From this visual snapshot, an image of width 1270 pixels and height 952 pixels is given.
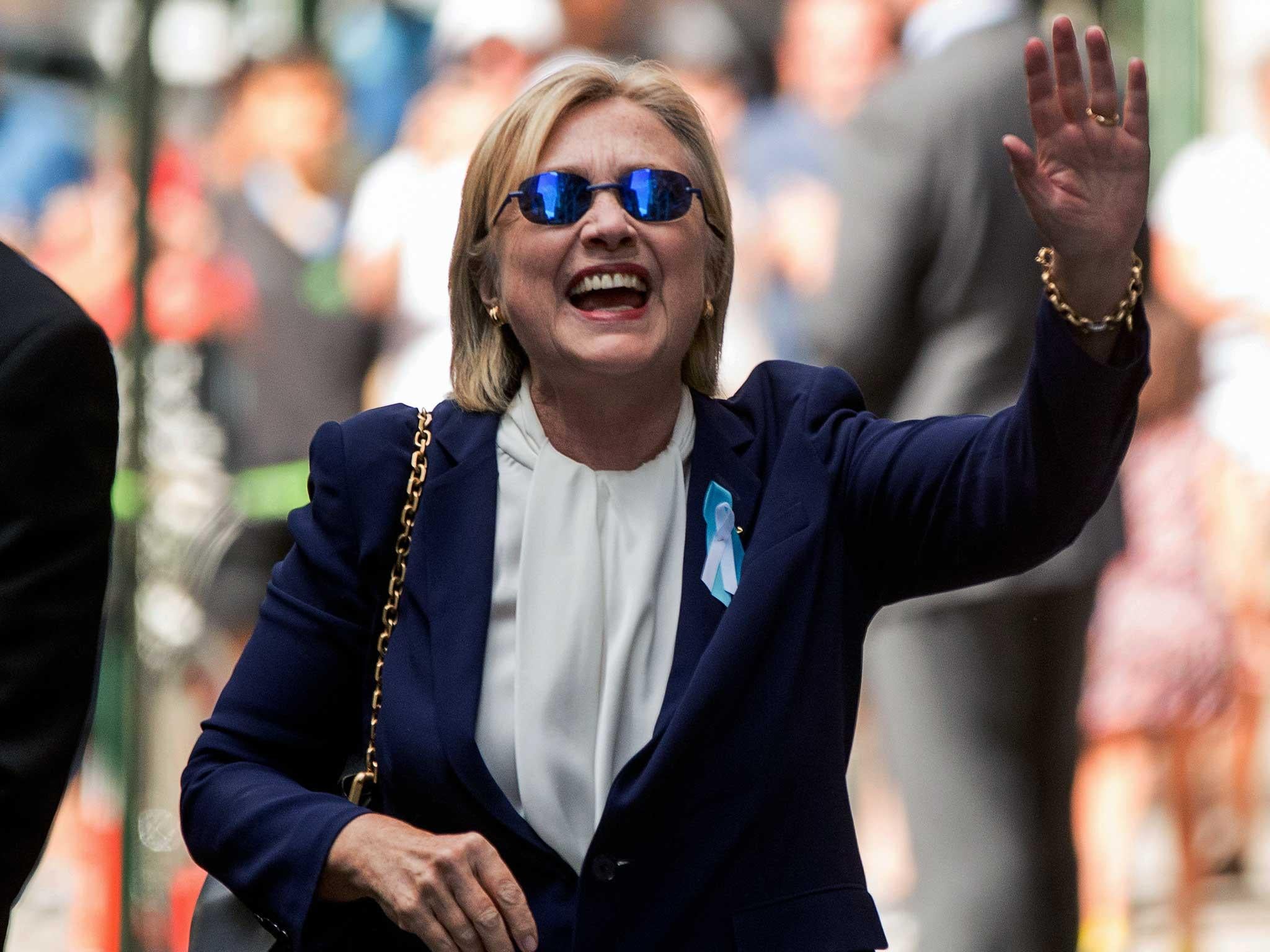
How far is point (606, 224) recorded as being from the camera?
8.24 ft

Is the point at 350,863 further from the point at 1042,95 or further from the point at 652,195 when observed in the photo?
the point at 1042,95

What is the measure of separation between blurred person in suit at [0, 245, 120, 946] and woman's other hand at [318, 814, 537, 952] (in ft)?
1.50

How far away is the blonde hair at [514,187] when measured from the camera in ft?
8.55

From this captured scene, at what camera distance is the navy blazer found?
2299mm

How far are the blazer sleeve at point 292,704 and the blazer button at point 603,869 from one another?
345mm

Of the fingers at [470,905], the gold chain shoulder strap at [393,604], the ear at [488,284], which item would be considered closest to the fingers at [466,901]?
the fingers at [470,905]

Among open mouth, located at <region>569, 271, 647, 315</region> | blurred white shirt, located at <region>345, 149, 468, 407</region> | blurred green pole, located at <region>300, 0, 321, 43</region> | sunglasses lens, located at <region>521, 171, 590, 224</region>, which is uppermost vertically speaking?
blurred green pole, located at <region>300, 0, 321, 43</region>

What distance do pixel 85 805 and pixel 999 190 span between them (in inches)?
138

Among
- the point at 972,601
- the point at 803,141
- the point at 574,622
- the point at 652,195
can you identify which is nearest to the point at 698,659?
the point at 574,622

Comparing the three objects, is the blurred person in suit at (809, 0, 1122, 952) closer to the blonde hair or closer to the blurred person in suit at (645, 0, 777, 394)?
the blurred person in suit at (645, 0, 777, 394)

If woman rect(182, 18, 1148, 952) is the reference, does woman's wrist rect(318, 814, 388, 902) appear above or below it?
below

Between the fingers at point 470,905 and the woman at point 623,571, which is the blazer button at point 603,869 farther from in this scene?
the fingers at point 470,905

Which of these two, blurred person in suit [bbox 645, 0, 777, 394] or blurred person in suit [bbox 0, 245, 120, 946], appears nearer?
blurred person in suit [bbox 0, 245, 120, 946]

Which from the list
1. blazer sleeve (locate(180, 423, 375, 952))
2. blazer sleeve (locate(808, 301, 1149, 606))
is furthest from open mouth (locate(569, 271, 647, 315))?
blazer sleeve (locate(180, 423, 375, 952))
